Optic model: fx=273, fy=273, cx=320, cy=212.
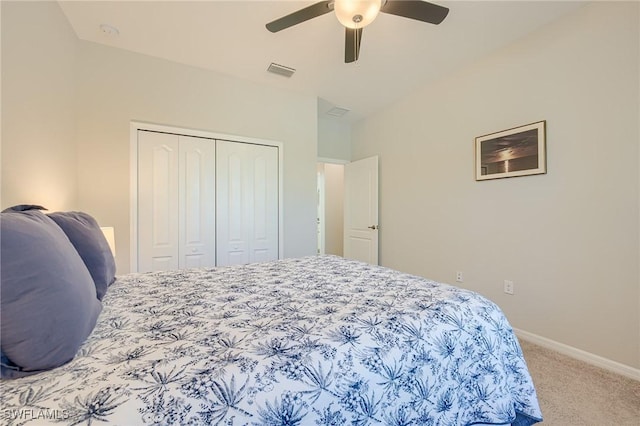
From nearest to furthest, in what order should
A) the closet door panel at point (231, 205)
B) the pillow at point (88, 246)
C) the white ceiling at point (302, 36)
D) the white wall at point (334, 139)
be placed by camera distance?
the pillow at point (88, 246) → the white ceiling at point (302, 36) → the closet door panel at point (231, 205) → the white wall at point (334, 139)

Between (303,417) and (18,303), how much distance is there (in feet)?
2.47

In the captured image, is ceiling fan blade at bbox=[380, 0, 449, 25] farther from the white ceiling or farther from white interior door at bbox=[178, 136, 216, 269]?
white interior door at bbox=[178, 136, 216, 269]

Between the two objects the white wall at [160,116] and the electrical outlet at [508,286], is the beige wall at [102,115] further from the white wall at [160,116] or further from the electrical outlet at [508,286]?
the electrical outlet at [508,286]

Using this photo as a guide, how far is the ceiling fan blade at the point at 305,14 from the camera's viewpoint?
1723mm

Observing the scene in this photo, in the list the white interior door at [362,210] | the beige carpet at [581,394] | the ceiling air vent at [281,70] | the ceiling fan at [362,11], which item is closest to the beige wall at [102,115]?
the ceiling air vent at [281,70]

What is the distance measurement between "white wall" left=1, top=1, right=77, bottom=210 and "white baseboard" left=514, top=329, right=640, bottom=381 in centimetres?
377

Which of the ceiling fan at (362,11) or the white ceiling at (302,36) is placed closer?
the ceiling fan at (362,11)

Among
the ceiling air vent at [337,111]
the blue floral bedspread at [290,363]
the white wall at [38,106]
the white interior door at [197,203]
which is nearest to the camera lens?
the blue floral bedspread at [290,363]

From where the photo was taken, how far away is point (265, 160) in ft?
10.9

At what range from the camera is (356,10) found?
1630 millimetres

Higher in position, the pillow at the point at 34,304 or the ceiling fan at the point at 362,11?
the ceiling fan at the point at 362,11

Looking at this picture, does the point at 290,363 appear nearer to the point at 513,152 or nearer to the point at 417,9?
the point at 417,9

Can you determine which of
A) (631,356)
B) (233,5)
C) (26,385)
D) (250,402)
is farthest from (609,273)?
(233,5)

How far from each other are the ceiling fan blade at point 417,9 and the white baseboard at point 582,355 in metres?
2.64
